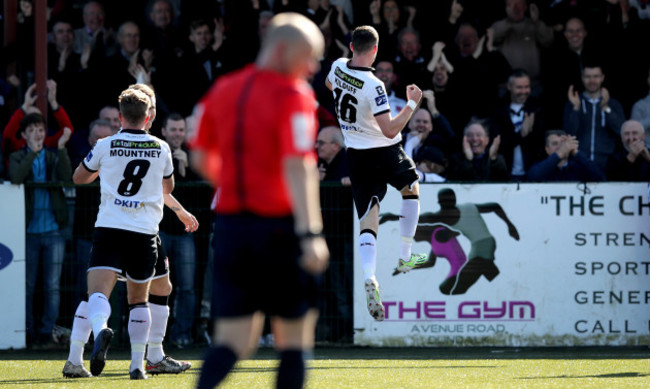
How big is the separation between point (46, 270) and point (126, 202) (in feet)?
12.9

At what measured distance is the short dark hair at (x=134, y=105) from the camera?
8.12 meters

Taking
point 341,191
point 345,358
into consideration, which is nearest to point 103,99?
point 341,191

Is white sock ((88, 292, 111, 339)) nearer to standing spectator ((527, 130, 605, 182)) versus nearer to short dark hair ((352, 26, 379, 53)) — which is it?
short dark hair ((352, 26, 379, 53))

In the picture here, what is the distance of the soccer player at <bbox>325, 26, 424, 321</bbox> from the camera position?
9.27 meters

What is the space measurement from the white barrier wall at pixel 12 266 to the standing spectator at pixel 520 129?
5284 millimetres

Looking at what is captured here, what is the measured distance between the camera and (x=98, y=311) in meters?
8.24

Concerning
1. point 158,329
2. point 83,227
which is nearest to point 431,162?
point 83,227

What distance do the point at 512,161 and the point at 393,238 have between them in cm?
195

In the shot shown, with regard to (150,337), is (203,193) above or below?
above

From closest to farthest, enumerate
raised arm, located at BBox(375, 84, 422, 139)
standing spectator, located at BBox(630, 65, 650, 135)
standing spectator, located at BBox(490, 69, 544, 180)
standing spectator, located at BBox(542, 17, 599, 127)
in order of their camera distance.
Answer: raised arm, located at BBox(375, 84, 422, 139)
standing spectator, located at BBox(490, 69, 544, 180)
standing spectator, located at BBox(630, 65, 650, 135)
standing spectator, located at BBox(542, 17, 599, 127)

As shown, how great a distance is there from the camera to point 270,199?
16.3 ft

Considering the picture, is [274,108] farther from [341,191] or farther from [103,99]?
[103,99]

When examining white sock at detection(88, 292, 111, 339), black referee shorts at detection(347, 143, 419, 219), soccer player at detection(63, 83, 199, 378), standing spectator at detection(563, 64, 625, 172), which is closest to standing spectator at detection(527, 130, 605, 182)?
standing spectator at detection(563, 64, 625, 172)

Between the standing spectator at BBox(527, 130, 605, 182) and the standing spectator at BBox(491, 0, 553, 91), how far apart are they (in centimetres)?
219
